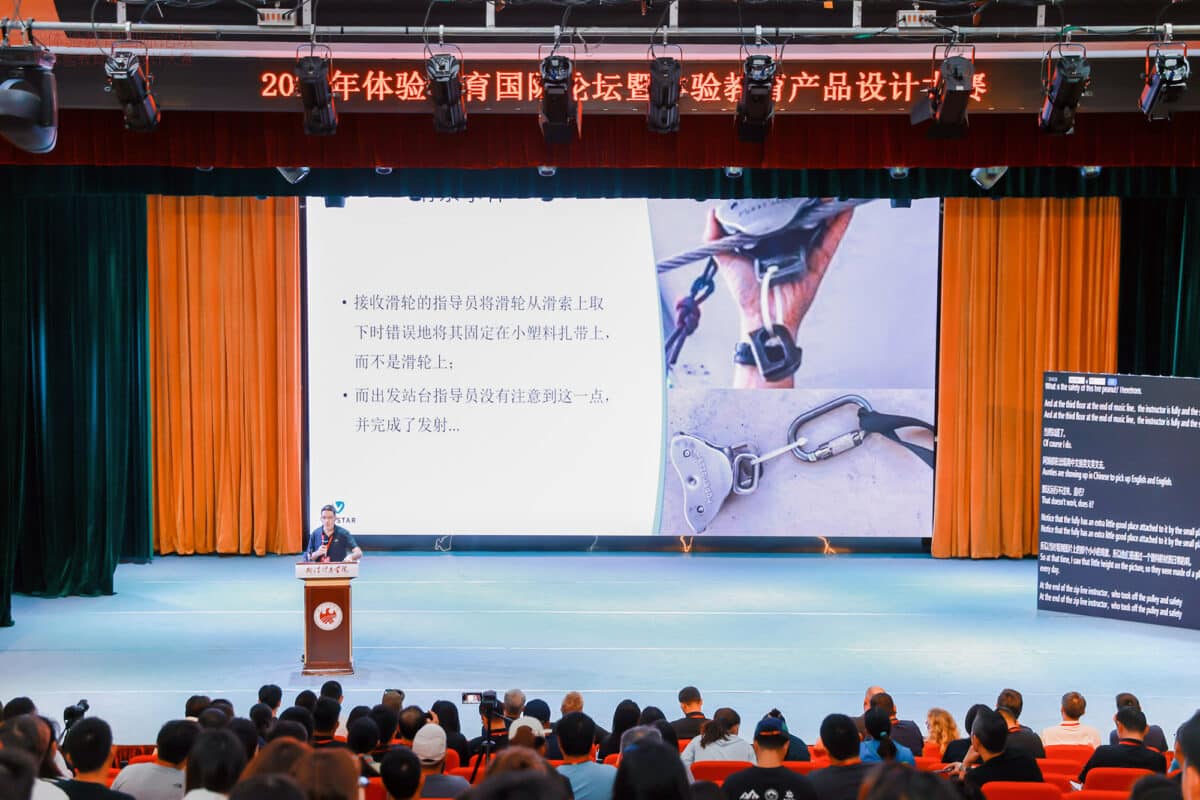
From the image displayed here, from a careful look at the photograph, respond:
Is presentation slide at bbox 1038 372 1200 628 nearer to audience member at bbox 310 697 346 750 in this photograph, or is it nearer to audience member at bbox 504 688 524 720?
audience member at bbox 504 688 524 720

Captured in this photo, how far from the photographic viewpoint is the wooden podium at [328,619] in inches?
282

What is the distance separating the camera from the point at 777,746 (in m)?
3.74

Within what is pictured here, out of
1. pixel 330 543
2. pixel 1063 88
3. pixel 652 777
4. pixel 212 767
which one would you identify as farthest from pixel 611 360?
pixel 652 777

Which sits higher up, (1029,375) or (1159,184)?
(1159,184)

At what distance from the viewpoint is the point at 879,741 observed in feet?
15.1

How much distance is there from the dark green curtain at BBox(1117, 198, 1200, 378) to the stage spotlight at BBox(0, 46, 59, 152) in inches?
328

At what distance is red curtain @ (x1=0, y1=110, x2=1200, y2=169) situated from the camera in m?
7.09

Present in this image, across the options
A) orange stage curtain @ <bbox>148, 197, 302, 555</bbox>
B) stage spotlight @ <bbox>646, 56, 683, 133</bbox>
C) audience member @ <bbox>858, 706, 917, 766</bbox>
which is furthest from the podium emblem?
orange stage curtain @ <bbox>148, 197, 302, 555</bbox>

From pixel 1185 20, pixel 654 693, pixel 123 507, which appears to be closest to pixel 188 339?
pixel 123 507

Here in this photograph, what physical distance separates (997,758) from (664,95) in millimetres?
3496

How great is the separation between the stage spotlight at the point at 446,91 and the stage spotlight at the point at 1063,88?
2.87 meters

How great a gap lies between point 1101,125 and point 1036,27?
2.80ft

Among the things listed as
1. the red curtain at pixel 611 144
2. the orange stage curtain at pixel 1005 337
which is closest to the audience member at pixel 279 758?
the red curtain at pixel 611 144

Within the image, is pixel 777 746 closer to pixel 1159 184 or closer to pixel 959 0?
pixel 959 0
